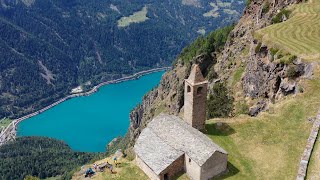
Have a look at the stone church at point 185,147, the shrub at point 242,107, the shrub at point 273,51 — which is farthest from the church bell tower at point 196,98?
the shrub at point 273,51

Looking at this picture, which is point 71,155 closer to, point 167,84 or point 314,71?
point 167,84

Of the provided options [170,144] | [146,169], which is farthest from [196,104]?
[146,169]

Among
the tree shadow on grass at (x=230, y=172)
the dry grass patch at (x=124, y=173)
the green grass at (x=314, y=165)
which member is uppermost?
the green grass at (x=314, y=165)

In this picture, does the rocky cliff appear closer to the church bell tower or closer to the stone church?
the church bell tower

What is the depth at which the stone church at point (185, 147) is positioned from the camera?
47.4m

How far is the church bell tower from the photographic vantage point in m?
53.0

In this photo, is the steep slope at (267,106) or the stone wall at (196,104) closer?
the steep slope at (267,106)

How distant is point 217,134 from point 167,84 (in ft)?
363

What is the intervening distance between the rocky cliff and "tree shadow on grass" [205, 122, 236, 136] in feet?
45.8

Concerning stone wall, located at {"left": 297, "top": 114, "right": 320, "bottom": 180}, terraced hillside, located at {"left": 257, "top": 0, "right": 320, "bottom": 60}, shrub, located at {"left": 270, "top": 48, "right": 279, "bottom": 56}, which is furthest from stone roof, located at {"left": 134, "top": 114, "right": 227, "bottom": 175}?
shrub, located at {"left": 270, "top": 48, "right": 279, "bottom": 56}

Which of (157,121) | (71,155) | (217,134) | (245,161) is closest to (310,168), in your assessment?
(245,161)

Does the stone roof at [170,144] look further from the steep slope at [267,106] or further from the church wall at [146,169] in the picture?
the steep slope at [267,106]

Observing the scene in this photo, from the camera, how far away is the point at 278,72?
72.3m

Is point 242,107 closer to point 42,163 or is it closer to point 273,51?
point 273,51
